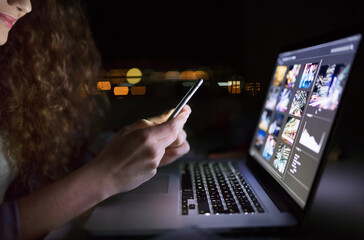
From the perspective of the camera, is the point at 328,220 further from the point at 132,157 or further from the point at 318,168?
the point at 132,157

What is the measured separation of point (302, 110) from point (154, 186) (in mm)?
439

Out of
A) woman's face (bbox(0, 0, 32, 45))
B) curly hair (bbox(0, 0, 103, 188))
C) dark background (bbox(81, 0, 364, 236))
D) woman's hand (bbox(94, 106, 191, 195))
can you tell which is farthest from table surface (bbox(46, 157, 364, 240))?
woman's face (bbox(0, 0, 32, 45))

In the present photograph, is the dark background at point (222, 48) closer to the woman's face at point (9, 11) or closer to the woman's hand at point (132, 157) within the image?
the woman's hand at point (132, 157)

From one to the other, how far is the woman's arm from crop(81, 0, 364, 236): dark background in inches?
11.2

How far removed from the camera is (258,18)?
1746 mm

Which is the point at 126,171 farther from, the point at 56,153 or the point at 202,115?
the point at 202,115

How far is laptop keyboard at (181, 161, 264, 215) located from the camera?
1.87 ft

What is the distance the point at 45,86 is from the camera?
37.8 inches

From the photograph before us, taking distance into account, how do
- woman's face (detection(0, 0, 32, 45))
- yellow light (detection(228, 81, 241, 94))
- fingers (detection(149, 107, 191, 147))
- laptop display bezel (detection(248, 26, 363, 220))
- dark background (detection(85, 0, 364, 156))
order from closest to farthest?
laptop display bezel (detection(248, 26, 363, 220)) → fingers (detection(149, 107, 191, 147)) → woman's face (detection(0, 0, 32, 45)) → yellow light (detection(228, 81, 241, 94)) → dark background (detection(85, 0, 364, 156))

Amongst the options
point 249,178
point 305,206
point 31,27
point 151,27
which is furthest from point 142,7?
point 305,206

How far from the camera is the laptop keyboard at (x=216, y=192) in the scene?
570 millimetres

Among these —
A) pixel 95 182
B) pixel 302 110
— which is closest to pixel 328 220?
pixel 302 110

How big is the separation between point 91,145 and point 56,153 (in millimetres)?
144

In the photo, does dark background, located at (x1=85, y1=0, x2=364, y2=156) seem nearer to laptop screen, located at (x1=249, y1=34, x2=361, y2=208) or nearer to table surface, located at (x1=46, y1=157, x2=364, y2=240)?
laptop screen, located at (x1=249, y1=34, x2=361, y2=208)
